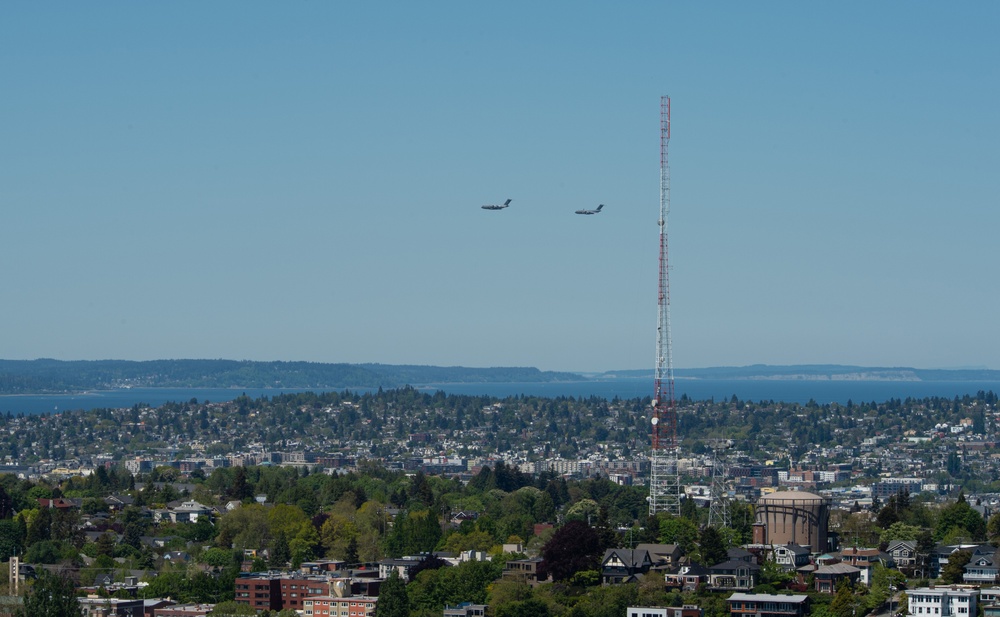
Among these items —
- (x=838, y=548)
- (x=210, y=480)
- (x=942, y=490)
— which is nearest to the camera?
(x=838, y=548)

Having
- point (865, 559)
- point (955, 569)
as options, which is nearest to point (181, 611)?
point (865, 559)

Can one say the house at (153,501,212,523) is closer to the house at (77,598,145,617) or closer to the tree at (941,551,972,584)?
the house at (77,598,145,617)

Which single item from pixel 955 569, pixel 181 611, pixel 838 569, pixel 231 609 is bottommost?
pixel 181 611

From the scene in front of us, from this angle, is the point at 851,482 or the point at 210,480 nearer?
the point at 210,480

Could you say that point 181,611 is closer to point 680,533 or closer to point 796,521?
point 680,533

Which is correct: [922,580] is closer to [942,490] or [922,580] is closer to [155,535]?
[155,535]

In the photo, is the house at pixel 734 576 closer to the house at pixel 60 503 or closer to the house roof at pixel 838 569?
the house roof at pixel 838 569

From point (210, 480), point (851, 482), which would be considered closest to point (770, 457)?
point (851, 482)
